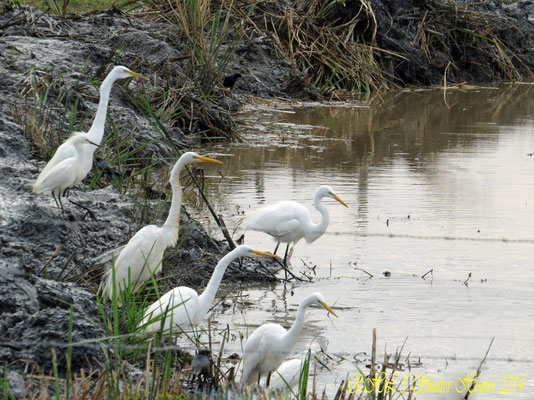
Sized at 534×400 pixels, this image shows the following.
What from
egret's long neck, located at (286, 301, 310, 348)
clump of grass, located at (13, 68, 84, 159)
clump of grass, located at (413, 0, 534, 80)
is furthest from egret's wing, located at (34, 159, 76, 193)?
clump of grass, located at (413, 0, 534, 80)

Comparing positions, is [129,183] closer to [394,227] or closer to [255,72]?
[394,227]

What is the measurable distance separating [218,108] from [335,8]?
576 cm

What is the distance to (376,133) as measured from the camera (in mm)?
11281

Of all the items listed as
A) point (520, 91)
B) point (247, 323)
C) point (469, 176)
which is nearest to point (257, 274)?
point (247, 323)

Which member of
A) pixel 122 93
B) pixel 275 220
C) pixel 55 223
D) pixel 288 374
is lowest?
Result: pixel 288 374

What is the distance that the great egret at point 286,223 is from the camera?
6520 mm

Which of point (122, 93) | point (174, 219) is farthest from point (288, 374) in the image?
point (122, 93)

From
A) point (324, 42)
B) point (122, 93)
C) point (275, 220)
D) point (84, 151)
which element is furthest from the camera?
point (324, 42)

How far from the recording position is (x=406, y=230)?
6.90 metres

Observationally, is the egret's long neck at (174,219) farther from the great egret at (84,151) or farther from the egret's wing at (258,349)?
the egret's wing at (258,349)

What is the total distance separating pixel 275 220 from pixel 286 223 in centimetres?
8

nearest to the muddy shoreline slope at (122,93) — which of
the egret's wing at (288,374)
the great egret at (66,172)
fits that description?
the great egret at (66,172)

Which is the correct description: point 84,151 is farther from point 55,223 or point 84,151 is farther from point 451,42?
point 451,42

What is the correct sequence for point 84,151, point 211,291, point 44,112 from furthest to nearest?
point 44,112, point 84,151, point 211,291
